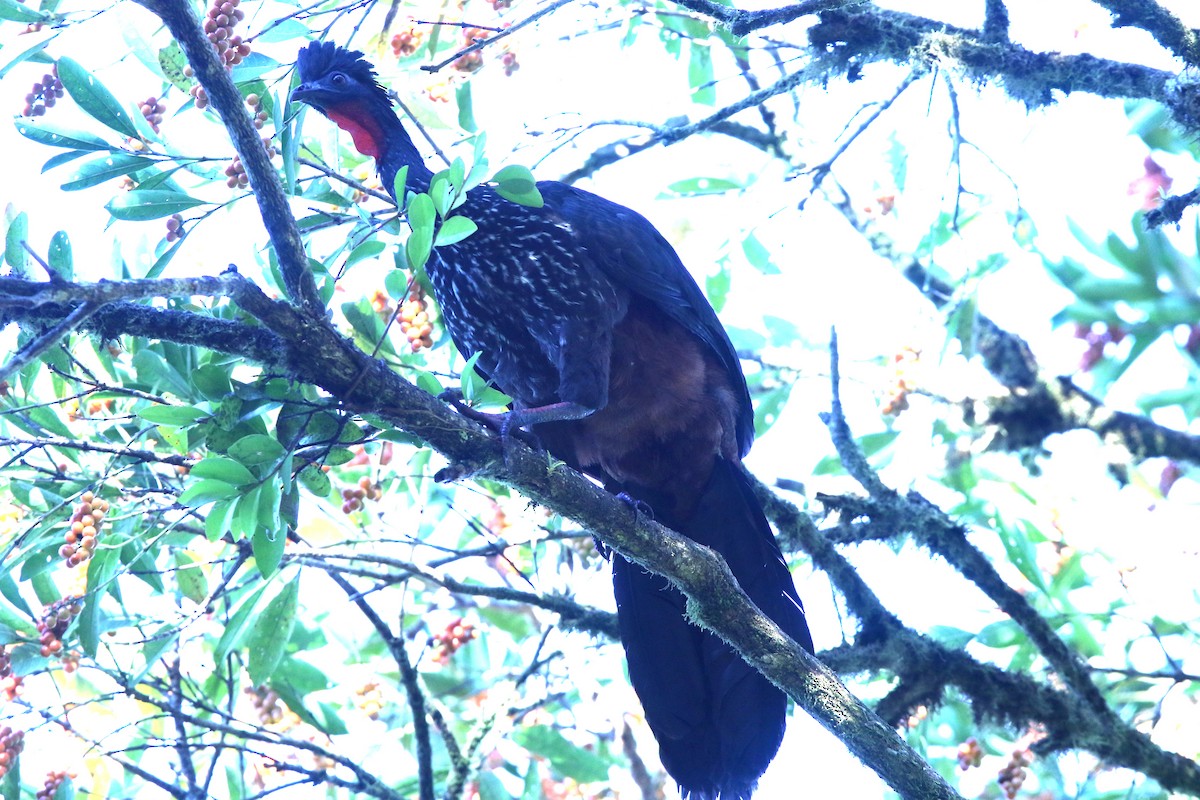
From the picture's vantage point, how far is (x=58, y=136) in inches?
106

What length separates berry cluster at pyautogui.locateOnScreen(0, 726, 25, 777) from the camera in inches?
113

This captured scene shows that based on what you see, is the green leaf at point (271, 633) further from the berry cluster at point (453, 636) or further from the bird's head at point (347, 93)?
the bird's head at point (347, 93)

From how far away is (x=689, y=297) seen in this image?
11.3ft

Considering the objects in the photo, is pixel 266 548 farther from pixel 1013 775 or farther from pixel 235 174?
pixel 1013 775

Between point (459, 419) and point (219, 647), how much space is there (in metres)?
1.25

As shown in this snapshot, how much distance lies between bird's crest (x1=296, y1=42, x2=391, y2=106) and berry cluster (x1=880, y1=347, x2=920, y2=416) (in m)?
2.07

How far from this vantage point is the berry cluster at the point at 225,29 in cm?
268

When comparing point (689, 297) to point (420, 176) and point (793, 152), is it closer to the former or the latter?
point (420, 176)

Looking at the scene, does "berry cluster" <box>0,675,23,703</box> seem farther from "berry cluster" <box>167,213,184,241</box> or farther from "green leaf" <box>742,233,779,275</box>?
"green leaf" <box>742,233,779,275</box>

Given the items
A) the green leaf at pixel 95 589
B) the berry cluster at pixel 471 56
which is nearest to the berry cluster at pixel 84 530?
the green leaf at pixel 95 589

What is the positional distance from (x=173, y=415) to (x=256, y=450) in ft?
0.71

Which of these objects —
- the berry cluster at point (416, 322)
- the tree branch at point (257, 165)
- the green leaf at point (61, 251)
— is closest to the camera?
the tree branch at point (257, 165)

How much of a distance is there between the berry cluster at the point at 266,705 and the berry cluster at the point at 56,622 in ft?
2.59

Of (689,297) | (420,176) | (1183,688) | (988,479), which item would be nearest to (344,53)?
(420,176)
